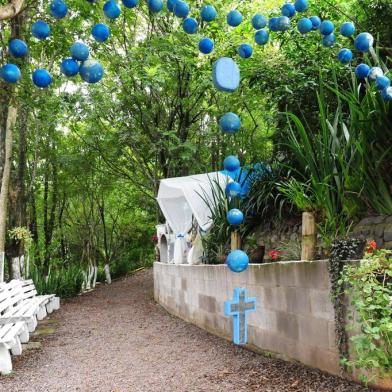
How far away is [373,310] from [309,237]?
115 cm

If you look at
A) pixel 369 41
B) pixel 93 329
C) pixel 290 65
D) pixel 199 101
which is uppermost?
pixel 199 101

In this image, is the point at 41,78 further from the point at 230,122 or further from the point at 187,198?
the point at 187,198

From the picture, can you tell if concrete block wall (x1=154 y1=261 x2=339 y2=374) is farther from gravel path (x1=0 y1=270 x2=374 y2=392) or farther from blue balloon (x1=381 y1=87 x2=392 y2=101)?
blue balloon (x1=381 y1=87 x2=392 y2=101)

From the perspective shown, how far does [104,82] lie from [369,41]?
8619 millimetres

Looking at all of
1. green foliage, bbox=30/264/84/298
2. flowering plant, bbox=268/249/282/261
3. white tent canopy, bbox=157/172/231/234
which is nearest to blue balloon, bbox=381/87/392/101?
flowering plant, bbox=268/249/282/261

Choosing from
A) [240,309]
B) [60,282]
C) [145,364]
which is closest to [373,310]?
[240,309]

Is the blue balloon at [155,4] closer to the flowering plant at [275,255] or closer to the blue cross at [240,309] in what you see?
the blue cross at [240,309]

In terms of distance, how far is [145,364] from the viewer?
16.3 ft

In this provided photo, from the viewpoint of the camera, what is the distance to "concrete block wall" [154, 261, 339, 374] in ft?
13.0

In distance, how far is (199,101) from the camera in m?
11.4

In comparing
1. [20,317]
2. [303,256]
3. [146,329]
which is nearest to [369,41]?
[303,256]

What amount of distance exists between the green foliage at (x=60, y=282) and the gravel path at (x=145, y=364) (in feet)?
8.54

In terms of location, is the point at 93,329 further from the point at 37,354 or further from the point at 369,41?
the point at 369,41

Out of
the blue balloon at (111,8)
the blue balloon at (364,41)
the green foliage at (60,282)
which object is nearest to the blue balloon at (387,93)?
the blue balloon at (364,41)
